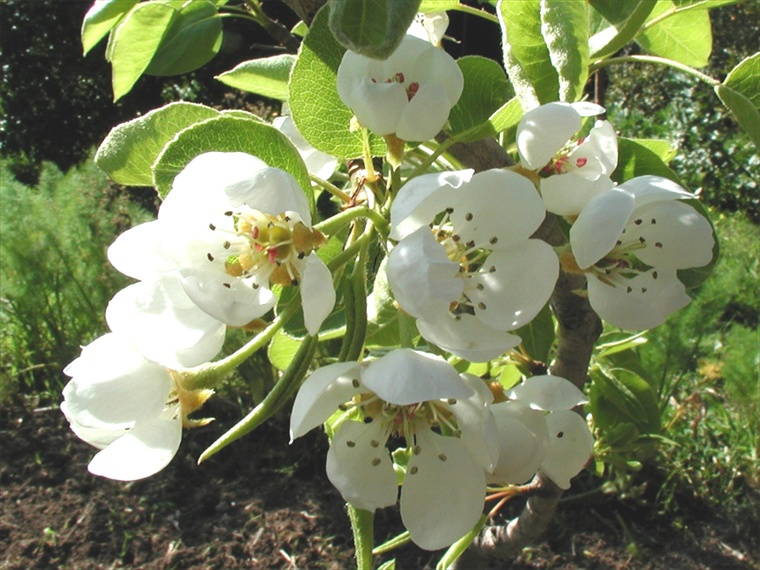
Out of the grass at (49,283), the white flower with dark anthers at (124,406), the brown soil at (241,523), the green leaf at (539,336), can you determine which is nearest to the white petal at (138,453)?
the white flower with dark anthers at (124,406)

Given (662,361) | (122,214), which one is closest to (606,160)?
(662,361)

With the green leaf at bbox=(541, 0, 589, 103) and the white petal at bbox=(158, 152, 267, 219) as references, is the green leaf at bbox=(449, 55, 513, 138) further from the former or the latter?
the white petal at bbox=(158, 152, 267, 219)

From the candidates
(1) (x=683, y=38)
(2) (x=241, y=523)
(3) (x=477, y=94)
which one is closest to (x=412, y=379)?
(3) (x=477, y=94)

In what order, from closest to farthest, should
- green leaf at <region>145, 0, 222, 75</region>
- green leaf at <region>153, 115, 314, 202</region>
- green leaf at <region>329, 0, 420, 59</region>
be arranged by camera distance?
1. green leaf at <region>329, 0, 420, 59</region>
2. green leaf at <region>153, 115, 314, 202</region>
3. green leaf at <region>145, 0, 222, 75</region>

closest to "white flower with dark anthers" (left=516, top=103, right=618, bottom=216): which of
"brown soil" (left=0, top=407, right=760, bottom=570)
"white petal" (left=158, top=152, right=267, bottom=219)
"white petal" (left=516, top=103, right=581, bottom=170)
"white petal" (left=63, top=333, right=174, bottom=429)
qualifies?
"white petal" (left=516, top=103, right=581, bottom=170)

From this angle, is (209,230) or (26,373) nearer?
(209,230)

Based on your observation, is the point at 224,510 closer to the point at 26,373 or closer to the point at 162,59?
the point at 26,373
